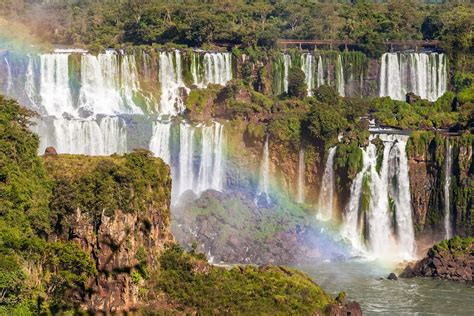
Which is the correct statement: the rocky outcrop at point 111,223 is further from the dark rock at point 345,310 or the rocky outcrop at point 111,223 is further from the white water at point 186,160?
the white water at point 186,160

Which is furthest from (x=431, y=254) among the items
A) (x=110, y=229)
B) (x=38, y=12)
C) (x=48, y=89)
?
(x=38, y=12)

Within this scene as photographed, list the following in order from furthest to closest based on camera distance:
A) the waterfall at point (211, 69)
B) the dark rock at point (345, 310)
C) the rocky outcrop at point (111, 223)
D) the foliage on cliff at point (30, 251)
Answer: the waterfall at point (211, 69) < the dark rock at point (345, 310) < the rocky outcrop at point (111, 223) < the foliage on cliff at point (30, 251)

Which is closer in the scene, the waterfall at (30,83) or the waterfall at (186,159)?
the waterfall at (186,159)

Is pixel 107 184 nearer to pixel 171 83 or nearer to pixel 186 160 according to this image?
pixel 186 160

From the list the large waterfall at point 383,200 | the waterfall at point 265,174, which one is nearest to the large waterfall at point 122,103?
the waterfall at point 265,174

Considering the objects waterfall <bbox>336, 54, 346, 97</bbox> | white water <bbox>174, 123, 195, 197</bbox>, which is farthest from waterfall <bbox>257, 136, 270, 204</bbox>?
waterfall <bbox>336, 54, 346, 97</bbox>

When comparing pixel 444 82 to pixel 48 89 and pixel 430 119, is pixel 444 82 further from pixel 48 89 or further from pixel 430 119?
pixel 48 89

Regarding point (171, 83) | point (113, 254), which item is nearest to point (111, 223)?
point (113, 254)
